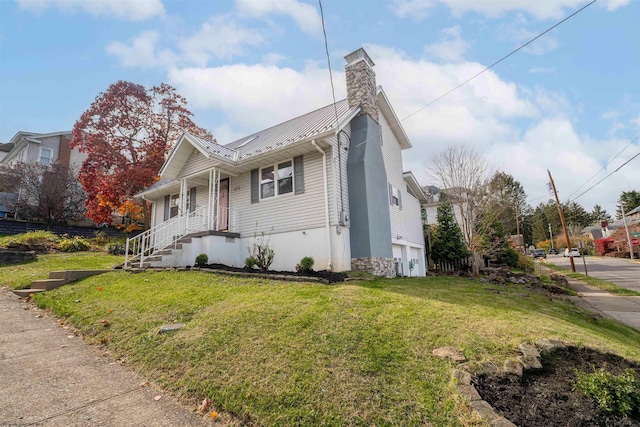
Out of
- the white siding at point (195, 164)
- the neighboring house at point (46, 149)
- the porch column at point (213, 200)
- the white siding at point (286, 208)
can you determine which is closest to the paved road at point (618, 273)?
the white siding at point (286, 208)

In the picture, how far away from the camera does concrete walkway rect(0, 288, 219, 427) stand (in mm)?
2746

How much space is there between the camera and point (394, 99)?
1404cm

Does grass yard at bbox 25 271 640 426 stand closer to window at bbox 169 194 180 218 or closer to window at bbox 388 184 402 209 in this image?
window at bbox 388 184 402 209

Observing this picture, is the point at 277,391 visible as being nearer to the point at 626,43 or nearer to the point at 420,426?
the point at 420,426

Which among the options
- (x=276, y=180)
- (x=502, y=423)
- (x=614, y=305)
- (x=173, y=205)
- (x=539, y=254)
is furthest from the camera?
(x=539, y=254)

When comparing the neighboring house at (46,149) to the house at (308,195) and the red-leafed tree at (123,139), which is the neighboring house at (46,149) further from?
the house at (308,195)

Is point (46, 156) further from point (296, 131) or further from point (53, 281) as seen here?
point (296, 131)

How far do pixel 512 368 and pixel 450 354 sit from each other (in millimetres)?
569

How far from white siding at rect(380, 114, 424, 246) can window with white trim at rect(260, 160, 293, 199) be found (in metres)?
4.36

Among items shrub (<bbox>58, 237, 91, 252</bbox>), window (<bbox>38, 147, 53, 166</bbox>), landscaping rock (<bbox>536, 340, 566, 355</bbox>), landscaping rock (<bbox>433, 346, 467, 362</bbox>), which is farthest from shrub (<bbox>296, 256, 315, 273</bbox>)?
window (<bbox>38, 147, 53, 166</bbox>)

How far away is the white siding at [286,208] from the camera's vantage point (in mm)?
10250

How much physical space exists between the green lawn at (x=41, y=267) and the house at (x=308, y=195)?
187 cm

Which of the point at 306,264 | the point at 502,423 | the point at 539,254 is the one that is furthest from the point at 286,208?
the point at 539,254

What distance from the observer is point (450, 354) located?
10.9ft
